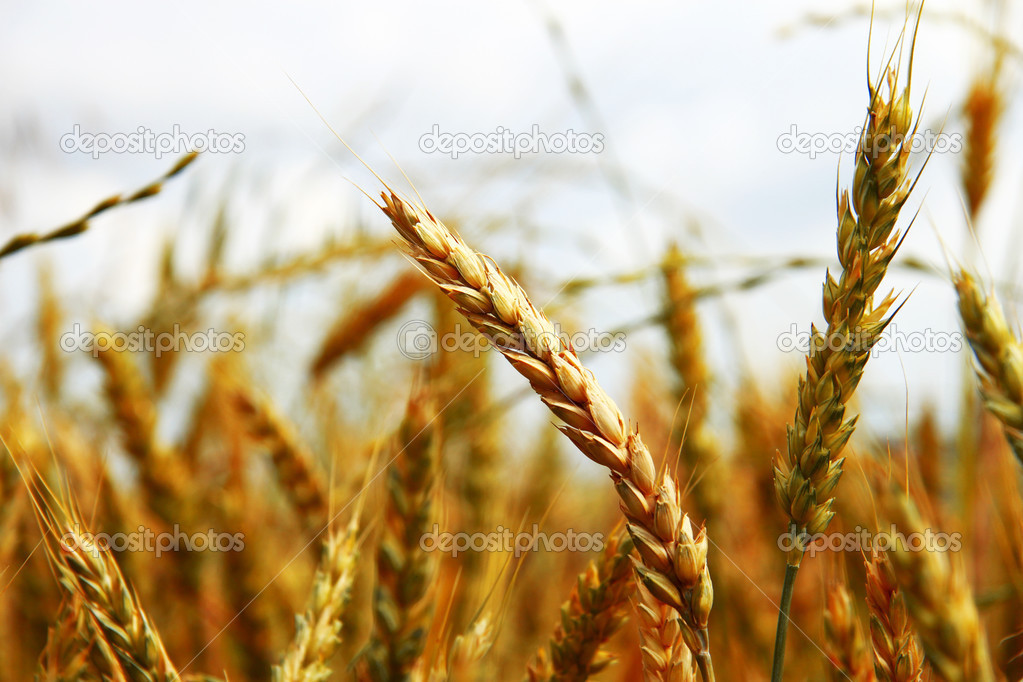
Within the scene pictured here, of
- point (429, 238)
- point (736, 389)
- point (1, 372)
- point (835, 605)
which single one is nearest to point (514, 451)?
point (736, 389)

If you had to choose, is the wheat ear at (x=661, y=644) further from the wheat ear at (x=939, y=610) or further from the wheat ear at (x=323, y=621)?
the wheat ear at (x=323, y=621)

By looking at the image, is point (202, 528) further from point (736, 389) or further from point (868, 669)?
point (868, 669)

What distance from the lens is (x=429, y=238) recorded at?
1.52 ft

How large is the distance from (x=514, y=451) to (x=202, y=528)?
120 centimetres

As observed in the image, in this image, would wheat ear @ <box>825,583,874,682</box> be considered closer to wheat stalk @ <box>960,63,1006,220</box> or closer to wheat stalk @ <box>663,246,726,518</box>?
wheat stalk @ <box>663,246,726,518</box>

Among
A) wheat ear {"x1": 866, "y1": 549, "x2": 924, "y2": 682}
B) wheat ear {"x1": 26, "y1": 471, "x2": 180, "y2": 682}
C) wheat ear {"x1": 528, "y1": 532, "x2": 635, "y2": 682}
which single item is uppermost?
wheat ear {"x1": 866, "y1": 549, "x2": 924, "y2": 682}

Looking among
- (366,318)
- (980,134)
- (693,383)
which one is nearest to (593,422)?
(693,383)

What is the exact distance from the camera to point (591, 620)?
0.59 m

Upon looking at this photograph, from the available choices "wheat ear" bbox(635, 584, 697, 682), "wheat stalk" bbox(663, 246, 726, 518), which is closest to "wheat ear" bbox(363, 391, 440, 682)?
"wheat ear" bbox(635, 584, 697, 682)

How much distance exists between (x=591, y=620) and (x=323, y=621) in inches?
9.5

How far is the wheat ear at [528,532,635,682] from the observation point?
0.59 metres

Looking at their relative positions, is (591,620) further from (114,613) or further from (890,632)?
(114,613)

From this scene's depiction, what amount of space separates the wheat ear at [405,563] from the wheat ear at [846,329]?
39 centimetres

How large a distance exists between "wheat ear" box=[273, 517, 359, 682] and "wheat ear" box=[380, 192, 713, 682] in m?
0.32
